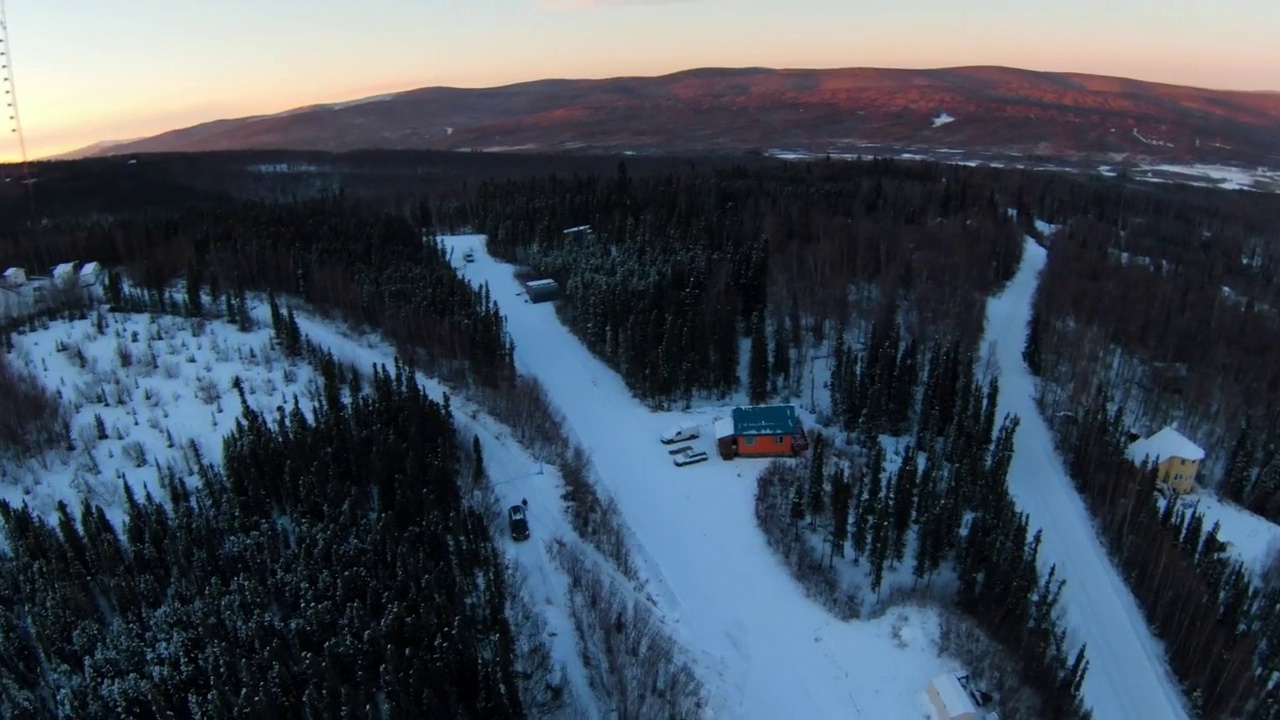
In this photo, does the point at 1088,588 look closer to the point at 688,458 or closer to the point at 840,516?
the point at 840,516

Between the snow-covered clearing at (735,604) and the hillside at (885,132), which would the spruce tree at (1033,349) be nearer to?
the snow-covered clearing at (735,604)

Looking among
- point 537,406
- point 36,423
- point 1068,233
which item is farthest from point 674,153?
point 36,423

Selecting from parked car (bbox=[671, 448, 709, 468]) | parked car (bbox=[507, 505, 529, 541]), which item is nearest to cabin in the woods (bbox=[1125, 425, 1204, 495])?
parked car (bbox=[671, 448, 709, 468])

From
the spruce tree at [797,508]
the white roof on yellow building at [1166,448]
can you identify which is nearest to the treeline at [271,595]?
the spruce tree at [797,508]

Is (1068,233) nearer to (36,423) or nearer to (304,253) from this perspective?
(304,253)

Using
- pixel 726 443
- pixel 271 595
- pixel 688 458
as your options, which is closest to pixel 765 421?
pixel 726 443

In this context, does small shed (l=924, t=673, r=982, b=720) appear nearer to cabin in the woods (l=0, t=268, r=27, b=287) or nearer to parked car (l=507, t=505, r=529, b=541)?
parked car (l=507, t=505, r=529, b=541)

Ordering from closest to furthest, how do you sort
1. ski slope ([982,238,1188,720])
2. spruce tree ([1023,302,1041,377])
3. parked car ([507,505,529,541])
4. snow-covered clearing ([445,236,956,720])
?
snow-covered clearing ([445,236,956,720]) → ski slope ([982,238,1188,720]) → parked car ([507,505,529,541]) → spruce tree ([1023,302,1041,377])
